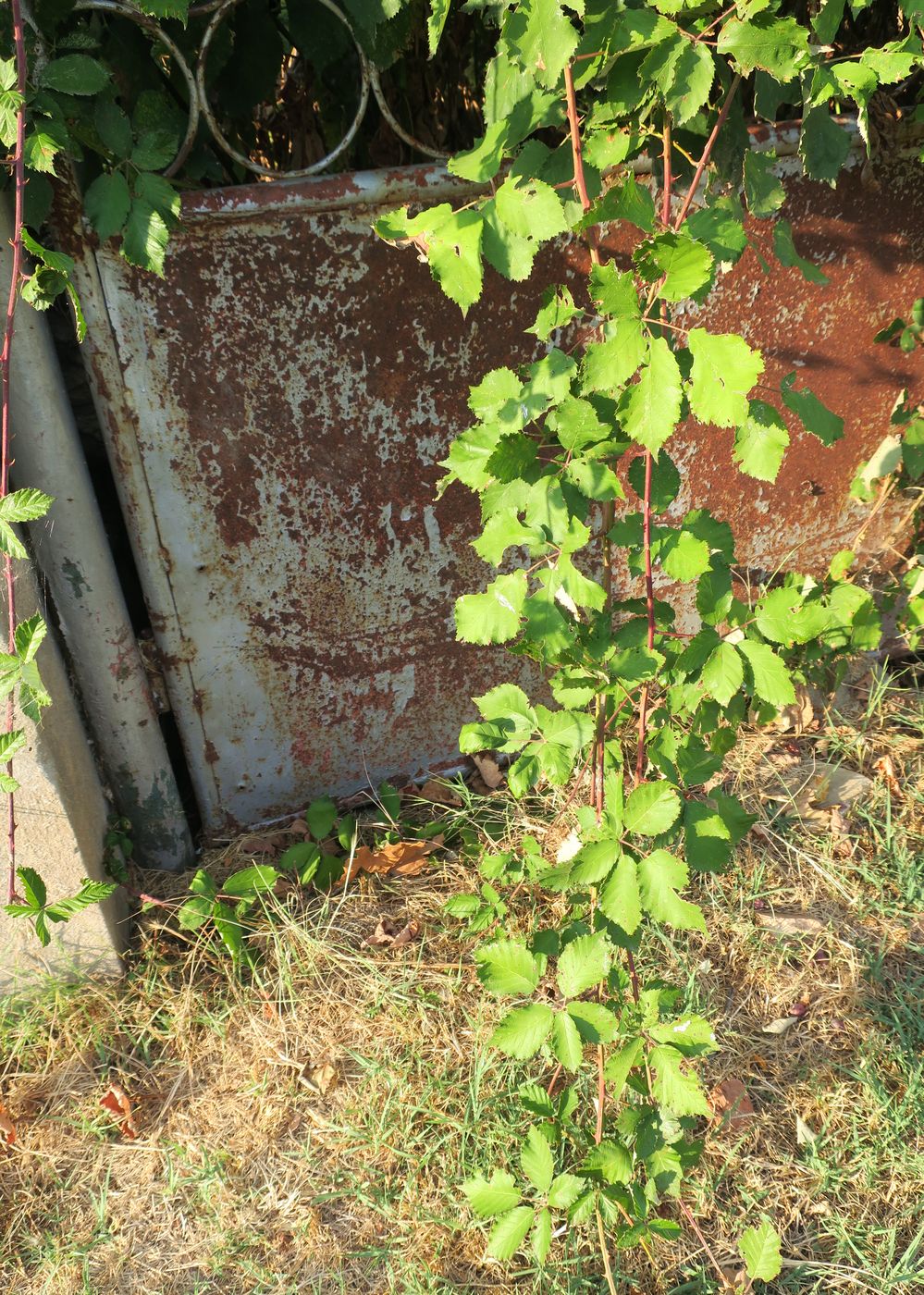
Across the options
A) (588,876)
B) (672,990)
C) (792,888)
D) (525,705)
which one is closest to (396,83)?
(525,705)

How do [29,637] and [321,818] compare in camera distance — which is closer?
[29,637]

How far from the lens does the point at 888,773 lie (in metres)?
2.54

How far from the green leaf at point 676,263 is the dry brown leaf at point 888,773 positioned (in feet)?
5.55

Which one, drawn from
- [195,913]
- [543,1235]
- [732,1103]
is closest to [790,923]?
[732,1103]

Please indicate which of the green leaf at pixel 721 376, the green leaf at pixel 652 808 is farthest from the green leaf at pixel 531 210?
the green leaf at pixel 652 808

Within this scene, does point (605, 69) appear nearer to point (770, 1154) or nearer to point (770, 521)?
point (770, 521)

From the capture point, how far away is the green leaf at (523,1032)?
1414 millimetres

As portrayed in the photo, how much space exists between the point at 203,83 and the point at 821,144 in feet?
3.44

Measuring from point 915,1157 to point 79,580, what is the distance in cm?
189

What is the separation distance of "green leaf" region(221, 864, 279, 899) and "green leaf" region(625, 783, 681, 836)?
39.5 inches

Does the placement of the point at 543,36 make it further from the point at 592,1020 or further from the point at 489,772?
the point at 489,772

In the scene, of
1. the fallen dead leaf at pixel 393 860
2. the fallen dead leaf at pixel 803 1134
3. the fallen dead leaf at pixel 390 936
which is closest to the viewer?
the fallen dead leaf at pixel 803 1134

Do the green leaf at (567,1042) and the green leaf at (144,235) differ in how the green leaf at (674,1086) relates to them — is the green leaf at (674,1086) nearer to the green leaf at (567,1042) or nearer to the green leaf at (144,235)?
the green leaf at (567,1042)

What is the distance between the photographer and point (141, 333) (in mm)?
1836
